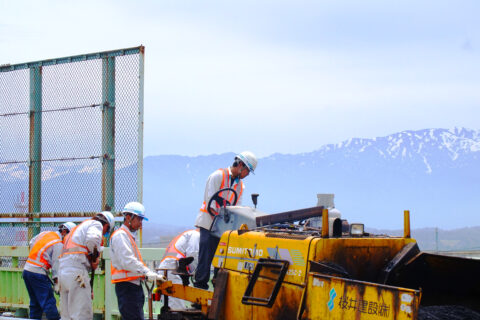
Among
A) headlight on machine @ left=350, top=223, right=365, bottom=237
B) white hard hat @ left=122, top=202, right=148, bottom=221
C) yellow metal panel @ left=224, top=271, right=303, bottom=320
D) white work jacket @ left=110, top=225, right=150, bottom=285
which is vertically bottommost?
yellow metal panel @ left=224, top=271, right=303, bottom=320

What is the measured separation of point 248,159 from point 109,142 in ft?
13.7

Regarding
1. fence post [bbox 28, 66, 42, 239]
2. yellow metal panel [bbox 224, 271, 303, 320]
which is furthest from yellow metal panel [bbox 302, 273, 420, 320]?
fence post [bbox 28, 66, 42, 239]

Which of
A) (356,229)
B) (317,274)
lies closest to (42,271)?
(356,229)

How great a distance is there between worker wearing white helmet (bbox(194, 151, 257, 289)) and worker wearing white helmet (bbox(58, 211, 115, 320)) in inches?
61.2

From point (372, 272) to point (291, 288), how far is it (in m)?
0.91


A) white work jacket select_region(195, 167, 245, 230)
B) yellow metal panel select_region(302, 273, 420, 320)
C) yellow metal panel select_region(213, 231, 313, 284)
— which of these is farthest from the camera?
white work jacket select_region(195, 167, 245, 230)

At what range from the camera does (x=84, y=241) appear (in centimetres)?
980

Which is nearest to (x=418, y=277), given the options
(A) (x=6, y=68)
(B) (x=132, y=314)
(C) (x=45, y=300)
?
(B) (x=132, y=314)

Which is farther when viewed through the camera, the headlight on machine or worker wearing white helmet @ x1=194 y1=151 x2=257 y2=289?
worker wearing white helmet @ x1=194 y1=151 x2=257 y2=289

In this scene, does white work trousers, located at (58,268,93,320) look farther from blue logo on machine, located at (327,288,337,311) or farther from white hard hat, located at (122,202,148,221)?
blue logo on machine, located at (327,288,337,311)

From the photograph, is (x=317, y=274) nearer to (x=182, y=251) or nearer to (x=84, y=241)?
(x=182, y=251)

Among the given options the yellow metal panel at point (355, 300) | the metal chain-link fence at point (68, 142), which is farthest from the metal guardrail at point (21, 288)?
Answer: the yellow metal panel at point (355, 300)

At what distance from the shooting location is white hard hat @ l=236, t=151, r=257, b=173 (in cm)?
918

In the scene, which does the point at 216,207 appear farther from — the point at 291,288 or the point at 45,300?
the point at 45,300
